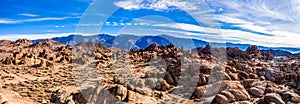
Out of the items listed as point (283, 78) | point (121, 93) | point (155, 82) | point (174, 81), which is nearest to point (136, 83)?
point (155, 82)

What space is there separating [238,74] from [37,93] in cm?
2275

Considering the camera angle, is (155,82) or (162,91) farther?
(155,82)

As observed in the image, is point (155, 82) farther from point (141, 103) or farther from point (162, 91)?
point (141, 103)

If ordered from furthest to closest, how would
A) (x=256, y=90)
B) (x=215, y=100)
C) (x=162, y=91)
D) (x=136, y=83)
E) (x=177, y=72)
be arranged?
1. (x=177, y=72)
2. (x=136, y=83)
3. (x=162, y=91)
4. (x=256, y=90)
5. (x=215, y=100)

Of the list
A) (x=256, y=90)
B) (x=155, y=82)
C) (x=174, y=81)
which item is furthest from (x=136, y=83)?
(x=256, y=90)

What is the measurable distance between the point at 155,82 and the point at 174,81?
8.65ft

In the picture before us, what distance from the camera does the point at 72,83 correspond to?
3888 cm

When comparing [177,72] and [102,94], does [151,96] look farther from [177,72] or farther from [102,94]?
[177,72]

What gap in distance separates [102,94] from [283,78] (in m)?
21.9

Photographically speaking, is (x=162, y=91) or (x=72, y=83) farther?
(x=72, y=83)

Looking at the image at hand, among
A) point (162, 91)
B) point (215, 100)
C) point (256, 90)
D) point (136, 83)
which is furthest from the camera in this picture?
point (136, 83)

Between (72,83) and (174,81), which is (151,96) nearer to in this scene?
(174,81)

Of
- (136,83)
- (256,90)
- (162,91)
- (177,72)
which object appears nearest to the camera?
(256,90)

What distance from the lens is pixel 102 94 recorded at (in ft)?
86.2
